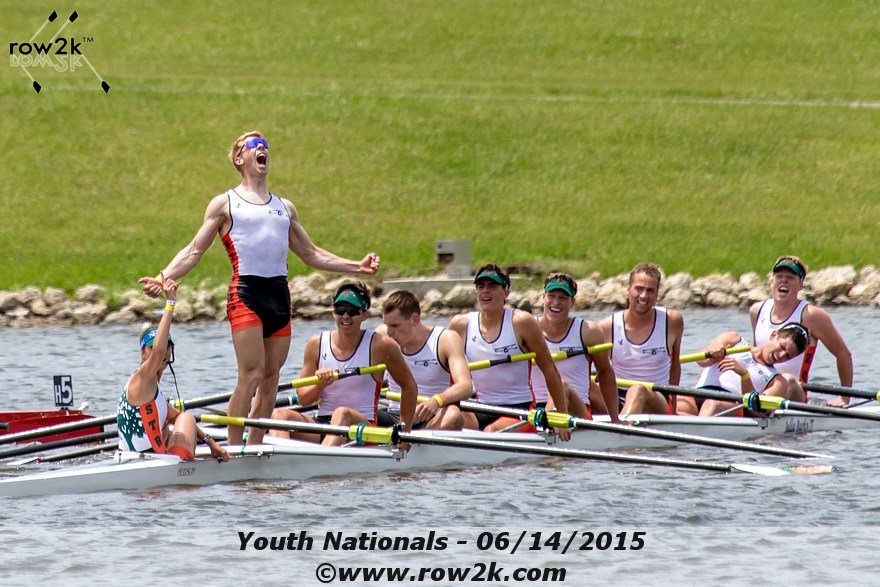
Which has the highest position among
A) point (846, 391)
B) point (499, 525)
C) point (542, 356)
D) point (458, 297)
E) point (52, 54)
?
point (52, 54)

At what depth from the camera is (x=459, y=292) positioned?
76.3 ft

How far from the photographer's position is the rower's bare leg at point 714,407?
12859 mm

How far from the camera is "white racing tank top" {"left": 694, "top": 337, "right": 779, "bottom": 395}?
12.9 metres

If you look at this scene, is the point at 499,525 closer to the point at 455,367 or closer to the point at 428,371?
the point at 455,367

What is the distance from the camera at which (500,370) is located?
11.8m

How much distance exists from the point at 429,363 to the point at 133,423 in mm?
2637

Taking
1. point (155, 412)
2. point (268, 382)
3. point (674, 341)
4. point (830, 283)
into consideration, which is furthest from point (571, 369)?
point (830, 283)

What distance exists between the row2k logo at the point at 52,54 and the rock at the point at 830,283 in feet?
65.1

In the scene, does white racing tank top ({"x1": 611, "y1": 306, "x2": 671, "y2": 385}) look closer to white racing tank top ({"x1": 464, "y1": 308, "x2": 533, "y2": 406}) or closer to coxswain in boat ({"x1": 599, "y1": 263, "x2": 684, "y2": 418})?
coxswain in boat ({"x1": 599, "y1": 263, "x2": 684, "y2": 418})

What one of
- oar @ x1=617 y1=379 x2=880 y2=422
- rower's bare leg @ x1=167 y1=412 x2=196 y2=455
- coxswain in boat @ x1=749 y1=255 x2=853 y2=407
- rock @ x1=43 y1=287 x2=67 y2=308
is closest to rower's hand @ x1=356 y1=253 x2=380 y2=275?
rower's bare leg @ x1=167 y1=412 x2=196 y2=455

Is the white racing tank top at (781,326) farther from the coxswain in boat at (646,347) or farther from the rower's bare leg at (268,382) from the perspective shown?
the rower's bare leg at (268,382)

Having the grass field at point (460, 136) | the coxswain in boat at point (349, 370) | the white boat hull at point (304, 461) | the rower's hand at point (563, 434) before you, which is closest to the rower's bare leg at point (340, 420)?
the coxswain in boat at point (349, 370)

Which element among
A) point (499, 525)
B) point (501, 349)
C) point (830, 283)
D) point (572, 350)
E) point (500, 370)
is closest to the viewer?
point (499, 525)

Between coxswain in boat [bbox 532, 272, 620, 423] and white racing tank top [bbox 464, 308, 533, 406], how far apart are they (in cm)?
23
